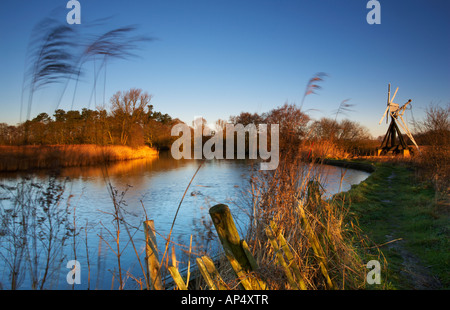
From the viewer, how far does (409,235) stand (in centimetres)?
449

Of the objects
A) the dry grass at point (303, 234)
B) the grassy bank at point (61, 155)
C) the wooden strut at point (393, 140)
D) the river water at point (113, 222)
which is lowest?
the river water at point (113, 222)

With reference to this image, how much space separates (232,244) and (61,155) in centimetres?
343

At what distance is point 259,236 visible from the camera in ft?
9.98

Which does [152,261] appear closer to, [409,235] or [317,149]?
[317,149]

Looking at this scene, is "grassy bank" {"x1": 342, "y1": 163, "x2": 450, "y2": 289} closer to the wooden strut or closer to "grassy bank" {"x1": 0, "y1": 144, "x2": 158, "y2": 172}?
"grassy bank" {"x1": 0, "y1": 144, "x2": 158, "y2": 172}

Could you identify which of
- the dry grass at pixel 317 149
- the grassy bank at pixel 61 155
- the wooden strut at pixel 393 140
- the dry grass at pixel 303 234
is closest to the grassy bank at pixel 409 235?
the dry grass at pixel 303 234

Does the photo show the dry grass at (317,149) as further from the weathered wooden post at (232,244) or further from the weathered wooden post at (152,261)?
the weathered wooden post at (152,261)

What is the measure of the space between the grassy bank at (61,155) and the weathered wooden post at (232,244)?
0.85 meters

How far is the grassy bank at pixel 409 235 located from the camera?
10.0 ft

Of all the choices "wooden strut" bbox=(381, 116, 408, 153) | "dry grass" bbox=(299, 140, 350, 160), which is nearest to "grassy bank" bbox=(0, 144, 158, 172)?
"dry grass" bbox=(299, 140, 350, 160)

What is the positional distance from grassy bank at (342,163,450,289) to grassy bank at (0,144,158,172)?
3361 millimetres

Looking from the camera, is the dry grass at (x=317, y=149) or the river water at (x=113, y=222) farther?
the dry grass at (x=317, y=149)

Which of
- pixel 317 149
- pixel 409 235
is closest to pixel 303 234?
pixel 317 149
